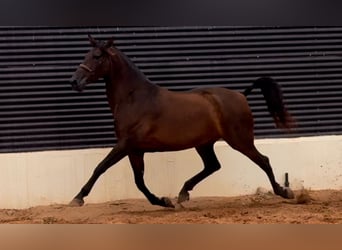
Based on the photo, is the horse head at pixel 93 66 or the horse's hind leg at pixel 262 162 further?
the horse's hind leg at pixel 262 162

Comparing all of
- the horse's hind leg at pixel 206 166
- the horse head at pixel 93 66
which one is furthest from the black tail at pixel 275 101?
the horse head at pixel 93 66

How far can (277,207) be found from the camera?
5.83m

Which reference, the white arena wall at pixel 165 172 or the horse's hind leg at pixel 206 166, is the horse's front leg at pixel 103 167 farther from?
the white arena wall at pixel 165 172

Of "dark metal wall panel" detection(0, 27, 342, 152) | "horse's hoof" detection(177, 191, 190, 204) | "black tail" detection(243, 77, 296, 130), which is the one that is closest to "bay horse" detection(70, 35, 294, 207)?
"horse's hoof" detection(177, 191, 190, 204)

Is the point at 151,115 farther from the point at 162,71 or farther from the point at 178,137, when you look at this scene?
the point at 162,71

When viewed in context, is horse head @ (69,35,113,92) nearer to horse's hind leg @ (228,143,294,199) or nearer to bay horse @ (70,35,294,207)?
bay horse @ (70,35,294,207)

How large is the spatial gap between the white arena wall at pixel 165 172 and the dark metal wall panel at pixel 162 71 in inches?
7.7

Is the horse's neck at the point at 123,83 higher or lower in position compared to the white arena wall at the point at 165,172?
higher

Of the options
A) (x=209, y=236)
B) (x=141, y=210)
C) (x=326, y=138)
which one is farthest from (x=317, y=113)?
(x=209, y=236)

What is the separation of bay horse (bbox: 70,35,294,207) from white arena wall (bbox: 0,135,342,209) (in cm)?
91

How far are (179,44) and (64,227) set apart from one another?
4.76 m

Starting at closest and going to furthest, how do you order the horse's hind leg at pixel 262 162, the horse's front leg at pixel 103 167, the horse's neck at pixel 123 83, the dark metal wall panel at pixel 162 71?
1. the horse's front leg at pixel 103 167
2. the horse's neck at pixel 123 83
3. the horse's hind leg at pixel 262 162
4. the dark metal wall panel at pixel 162 71

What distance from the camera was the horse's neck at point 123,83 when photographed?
5652 mm
